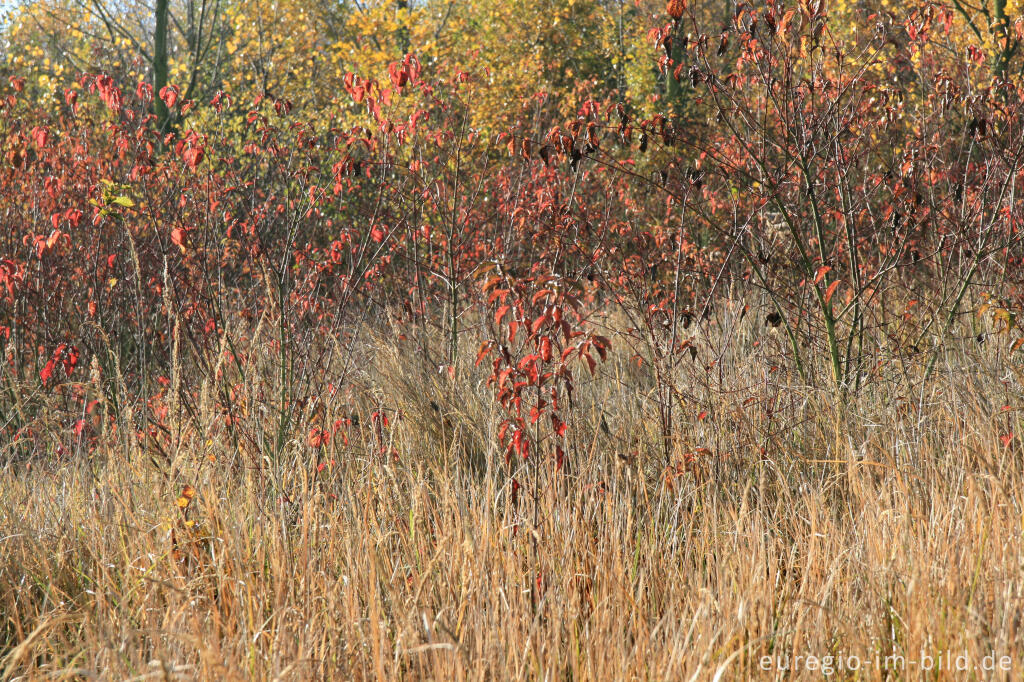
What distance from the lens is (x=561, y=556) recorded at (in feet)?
9.29

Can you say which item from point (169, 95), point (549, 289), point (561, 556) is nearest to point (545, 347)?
point (549, 289)

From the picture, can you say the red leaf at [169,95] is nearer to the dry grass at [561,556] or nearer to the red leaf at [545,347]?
the dry grass at [561,556]

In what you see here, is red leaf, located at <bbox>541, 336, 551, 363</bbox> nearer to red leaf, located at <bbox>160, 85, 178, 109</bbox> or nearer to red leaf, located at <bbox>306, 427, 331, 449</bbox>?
red leaf, located at <bbox>306, 427, 331, 449</bbox>

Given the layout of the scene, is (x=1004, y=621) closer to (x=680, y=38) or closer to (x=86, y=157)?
Result: (x=680, y=38)

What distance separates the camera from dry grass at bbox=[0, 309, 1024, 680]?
2256mm

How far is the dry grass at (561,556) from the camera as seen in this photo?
2.26 metres

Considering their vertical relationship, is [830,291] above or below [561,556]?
above

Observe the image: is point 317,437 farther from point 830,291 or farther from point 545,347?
point 830,291

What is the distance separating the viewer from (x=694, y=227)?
871cm

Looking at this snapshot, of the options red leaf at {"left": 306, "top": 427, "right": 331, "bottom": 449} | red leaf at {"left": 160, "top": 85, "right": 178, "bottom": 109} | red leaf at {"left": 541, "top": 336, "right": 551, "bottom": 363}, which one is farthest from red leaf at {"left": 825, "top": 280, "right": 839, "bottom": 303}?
red leaf at {"left": 160, "top": 85, "right": 178, "bottom": 109}

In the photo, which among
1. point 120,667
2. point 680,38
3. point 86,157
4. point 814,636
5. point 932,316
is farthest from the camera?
point 86,157

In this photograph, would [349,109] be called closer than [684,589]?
No

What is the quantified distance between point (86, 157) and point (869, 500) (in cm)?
503

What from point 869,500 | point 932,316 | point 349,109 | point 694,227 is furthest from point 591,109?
point 349,109
